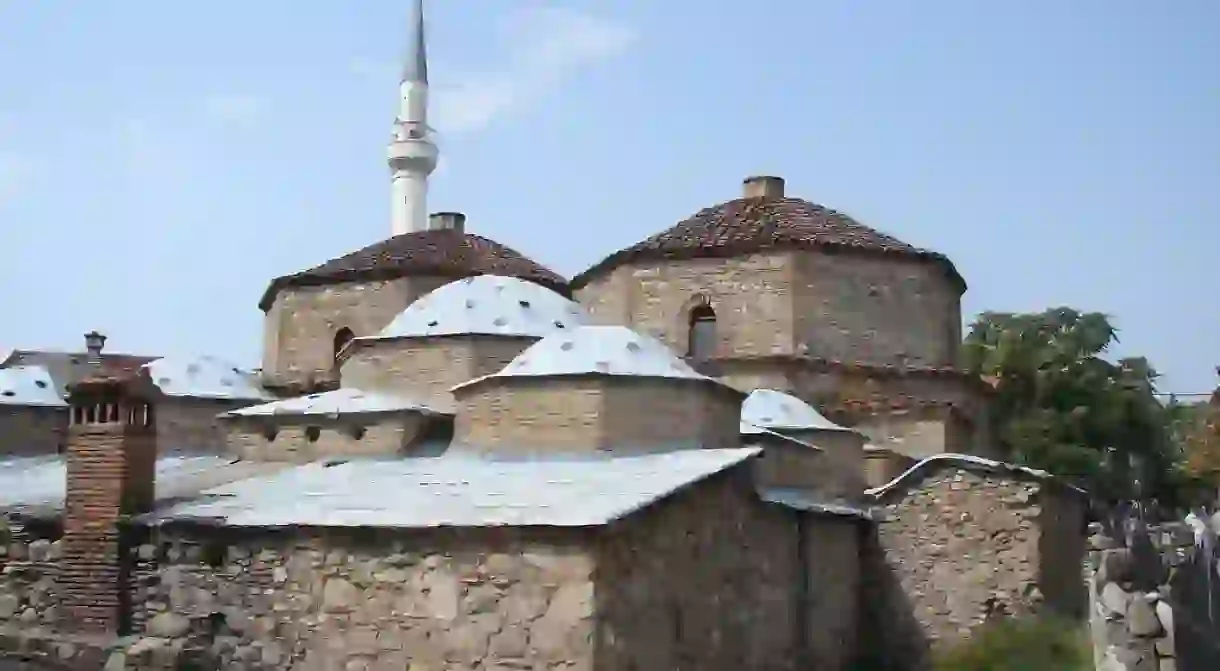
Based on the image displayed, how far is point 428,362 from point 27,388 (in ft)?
19.8

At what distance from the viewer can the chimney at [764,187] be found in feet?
61.7

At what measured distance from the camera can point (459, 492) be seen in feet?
32.3

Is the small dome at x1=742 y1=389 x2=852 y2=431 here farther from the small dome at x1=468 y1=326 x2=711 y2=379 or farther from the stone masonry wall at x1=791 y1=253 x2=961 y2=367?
the small dome at x1=468 y1=326 x2=711 y2=379

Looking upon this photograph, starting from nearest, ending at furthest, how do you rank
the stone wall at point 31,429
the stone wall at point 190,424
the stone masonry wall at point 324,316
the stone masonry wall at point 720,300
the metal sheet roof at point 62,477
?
the metal sheet roof at point 62,477, the stone wall at point 190,424, the stone wall at point 31,429, the stone masonry wall at point 720,300, the stone masonry wall at point 324,316

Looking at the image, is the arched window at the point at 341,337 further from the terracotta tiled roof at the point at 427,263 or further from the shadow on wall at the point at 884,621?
the shadow on wall at the point at 884,621

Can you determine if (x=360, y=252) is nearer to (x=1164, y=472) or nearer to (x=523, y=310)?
(x=523, y=310)

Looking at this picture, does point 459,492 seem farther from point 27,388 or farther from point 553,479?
point 27,388

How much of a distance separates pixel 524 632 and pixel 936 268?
10340 millimetres

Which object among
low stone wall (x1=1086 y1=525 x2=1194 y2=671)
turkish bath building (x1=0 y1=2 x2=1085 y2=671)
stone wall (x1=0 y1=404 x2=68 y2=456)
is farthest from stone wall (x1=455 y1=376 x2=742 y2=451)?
stone wall (x1=0 y1=404 x2=68 y2=456)

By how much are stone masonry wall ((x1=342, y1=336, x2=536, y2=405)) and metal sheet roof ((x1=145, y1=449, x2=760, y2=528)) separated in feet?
7.36

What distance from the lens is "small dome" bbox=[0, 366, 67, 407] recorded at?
55.4 ft

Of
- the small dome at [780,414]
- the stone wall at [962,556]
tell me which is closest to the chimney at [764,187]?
the small dome at [780,414]

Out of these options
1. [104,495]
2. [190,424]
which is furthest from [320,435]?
[190,424]

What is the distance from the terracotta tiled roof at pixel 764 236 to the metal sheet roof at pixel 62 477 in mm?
5975
